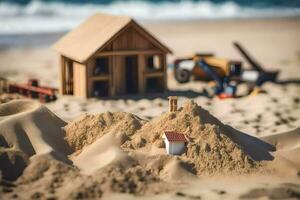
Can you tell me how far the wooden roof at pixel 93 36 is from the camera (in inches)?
683

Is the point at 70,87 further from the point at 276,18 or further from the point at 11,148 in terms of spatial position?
the point at 276,18

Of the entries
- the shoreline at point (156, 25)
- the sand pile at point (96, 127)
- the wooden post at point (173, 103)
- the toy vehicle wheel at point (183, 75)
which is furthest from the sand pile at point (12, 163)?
the shoreline at point (156, 25)

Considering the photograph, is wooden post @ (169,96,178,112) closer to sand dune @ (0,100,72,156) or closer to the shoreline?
sand dune @ (0,100,72,156)

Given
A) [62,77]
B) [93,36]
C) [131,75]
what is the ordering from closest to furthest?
[93,36] < [131,75] < [62,77]

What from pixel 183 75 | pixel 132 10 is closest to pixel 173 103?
pixel 183 75

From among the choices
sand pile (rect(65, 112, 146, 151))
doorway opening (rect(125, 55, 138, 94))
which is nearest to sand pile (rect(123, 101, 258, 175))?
sand pile (rect(65, 112, 146, 151))

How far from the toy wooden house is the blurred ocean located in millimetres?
25179

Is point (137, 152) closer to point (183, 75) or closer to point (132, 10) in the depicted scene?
point (183, 75)

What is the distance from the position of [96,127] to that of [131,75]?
21.0 feet

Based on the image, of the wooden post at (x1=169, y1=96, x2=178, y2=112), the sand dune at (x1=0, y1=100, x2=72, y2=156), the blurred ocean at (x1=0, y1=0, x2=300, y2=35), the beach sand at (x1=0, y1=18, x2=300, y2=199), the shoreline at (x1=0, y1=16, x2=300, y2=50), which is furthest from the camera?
the blurred ocean at (x1=0, y1=0, x2=300, y2=35)

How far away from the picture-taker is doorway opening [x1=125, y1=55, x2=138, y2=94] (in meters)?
18.6

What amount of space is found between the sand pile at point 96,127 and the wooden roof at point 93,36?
15.3 feet

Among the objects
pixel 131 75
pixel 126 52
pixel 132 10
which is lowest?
pixel 131 75

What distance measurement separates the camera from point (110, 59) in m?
17.8
